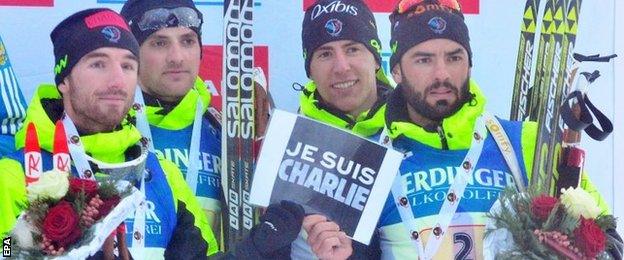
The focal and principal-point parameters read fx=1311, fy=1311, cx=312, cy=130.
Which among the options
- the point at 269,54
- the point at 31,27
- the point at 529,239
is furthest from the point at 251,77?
the point at 529,239

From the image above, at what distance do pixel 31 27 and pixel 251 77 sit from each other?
0.66 m

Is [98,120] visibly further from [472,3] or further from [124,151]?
[472,3]

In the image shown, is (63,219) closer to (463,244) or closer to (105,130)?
(105,130)

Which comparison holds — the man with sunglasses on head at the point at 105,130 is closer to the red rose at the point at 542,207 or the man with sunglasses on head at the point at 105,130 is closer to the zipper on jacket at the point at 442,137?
the zipper on jacket at the point at 442,137

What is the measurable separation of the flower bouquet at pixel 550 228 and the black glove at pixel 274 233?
0.57 m

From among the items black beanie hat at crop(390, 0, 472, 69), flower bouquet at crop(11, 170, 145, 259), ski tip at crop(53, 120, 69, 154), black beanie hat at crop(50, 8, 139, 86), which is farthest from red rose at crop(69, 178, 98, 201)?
black beanie hat at crop(390, 0, 472, 69)

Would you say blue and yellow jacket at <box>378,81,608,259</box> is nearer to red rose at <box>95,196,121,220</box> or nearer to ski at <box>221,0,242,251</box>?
ski at <box>221,0,242,251</box>

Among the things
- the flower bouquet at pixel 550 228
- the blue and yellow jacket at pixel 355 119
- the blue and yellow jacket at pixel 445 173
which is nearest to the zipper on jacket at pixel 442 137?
the blue and yellow jacket at pixel 445 173

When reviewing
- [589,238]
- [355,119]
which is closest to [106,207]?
[355,119]

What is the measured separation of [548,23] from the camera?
4066 millimetres

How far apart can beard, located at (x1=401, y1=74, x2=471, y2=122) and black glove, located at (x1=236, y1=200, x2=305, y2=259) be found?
489 millimetres

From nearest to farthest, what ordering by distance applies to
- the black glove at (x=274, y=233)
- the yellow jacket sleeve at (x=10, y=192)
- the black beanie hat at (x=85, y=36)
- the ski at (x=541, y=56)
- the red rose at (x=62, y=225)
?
the red rose at (x=62, y=225), the yellow jacket sleeve at (x=10, y=192), the black beanie hat at (x=85, y=36), the black glove at (x=274, y=233), the ski at (x=541, y=56)

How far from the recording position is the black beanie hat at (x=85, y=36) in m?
3.71

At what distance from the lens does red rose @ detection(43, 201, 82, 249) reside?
338 centimetres
